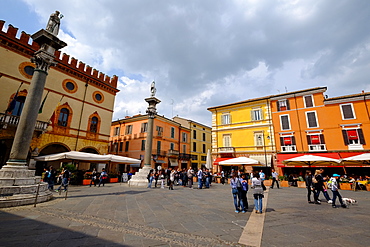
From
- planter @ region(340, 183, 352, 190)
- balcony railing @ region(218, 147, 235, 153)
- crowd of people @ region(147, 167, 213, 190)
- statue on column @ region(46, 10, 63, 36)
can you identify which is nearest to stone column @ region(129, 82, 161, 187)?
crowd of people @ region(147, 167, 213, 190)

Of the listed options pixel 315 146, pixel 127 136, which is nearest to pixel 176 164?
pixel 127 136

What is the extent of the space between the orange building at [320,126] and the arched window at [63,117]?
23320 mm

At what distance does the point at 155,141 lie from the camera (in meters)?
28.5

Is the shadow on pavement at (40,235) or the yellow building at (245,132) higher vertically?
the yellow building at (245,132)

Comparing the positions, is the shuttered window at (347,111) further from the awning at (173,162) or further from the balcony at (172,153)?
the awning at (173,162)

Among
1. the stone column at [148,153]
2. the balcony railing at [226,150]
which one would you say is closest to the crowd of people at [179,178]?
the stone column at [148,153]

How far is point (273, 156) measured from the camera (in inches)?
840

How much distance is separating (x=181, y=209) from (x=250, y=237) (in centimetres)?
304

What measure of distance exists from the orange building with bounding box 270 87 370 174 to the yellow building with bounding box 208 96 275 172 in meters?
1.01

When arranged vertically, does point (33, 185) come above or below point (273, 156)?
below

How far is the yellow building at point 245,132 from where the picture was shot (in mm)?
22094

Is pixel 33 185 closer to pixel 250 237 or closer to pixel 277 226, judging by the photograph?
pixel 250 237

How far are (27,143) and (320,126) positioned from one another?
2498 cm

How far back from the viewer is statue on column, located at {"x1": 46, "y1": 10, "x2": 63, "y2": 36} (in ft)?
28.3
